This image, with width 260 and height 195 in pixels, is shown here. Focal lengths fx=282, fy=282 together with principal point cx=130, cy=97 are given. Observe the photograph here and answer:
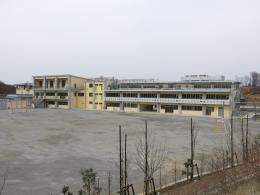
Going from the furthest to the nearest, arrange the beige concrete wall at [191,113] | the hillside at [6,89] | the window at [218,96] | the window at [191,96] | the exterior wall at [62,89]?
the hillside at [6,89] < the exterior wall at [62,89] < the beige concrete wall at [191,113] < the window at [191,96] < the window at [218,96]

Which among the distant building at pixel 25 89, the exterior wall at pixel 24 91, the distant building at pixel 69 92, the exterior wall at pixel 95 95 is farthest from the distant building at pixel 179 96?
the distant building at pixel 25 89

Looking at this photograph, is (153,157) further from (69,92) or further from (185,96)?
(69,92)

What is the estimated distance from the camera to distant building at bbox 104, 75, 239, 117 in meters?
63.9

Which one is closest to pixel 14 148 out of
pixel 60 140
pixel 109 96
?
pixel 60 140

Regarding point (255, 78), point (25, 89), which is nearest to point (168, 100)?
point (25, 89)

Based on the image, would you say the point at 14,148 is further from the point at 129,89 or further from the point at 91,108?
the point at 91,108

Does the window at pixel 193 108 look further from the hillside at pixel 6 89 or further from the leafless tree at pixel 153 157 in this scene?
the hillside at pixel 6 89

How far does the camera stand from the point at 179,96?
6975 centimetres

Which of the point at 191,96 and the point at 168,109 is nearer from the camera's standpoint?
the point at 191,96

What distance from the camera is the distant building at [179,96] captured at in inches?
2515

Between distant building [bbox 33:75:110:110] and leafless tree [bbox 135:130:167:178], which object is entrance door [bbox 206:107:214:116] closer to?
distant building [bbox 33:75:110:110]

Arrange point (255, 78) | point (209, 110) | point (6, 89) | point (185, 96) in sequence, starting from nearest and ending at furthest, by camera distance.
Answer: point (209, 110) → point (185, 96) → point (255, 78) → point (6, 89)

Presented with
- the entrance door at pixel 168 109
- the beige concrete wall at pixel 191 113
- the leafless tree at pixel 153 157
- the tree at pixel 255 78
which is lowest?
the leafless tree at pixel 153 157

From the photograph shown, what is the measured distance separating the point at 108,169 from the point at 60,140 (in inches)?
509
